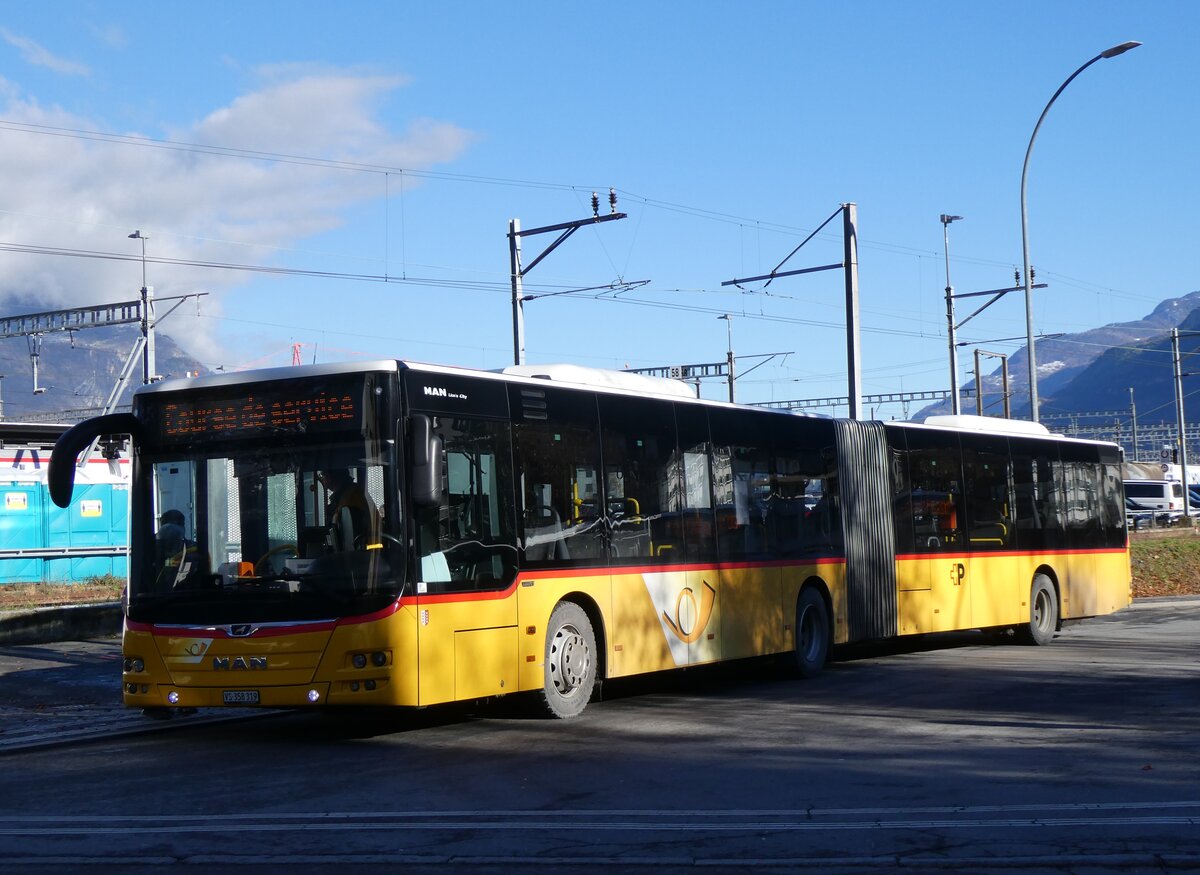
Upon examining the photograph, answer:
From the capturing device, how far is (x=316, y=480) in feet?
37.6

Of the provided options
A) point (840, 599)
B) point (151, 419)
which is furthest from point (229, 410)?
point (840, 599)

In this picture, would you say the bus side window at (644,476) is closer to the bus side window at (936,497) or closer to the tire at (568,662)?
the tire at (568,662)

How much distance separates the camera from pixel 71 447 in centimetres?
1143

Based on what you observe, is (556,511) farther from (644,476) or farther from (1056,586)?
(1056,586)

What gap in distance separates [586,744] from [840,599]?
758cm

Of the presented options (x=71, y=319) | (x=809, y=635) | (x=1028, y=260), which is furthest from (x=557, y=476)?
(x=71, y=319)

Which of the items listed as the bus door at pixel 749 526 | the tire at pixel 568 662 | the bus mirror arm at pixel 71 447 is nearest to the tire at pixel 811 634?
the bus door at pixel 749 526

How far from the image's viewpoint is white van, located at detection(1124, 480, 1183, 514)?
315 feet

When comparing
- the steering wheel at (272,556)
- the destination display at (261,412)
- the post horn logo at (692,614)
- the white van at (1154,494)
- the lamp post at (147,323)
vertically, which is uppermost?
the lamp post at (147,323)

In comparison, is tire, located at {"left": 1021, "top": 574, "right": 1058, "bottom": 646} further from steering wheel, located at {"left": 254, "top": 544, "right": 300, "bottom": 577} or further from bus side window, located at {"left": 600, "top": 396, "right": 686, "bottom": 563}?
steering wheel, located at {"left": 254, "top": 544, "right": 300, "bottom": 577}

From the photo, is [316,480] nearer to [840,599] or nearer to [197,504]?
[197,504]

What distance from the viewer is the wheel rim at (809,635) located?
17.4 meters

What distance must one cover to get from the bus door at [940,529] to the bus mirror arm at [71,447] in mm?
11343

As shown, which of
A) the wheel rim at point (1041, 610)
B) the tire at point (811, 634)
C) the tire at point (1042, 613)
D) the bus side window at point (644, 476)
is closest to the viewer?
the bus side window at point (644, 476)
